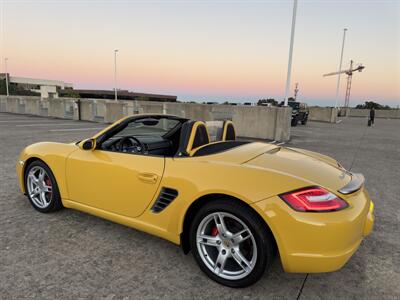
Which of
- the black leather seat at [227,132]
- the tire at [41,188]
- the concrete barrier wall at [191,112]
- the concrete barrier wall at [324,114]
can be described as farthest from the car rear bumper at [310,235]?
the concrete barrier wall at [324,114]

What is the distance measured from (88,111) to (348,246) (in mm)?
20607

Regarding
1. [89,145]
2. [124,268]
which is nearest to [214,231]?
[124,268]

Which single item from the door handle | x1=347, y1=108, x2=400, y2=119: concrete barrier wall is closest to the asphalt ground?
the door handle

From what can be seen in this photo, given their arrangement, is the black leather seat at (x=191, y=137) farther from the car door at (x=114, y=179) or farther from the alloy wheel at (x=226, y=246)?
the alloy wheel at (x=226, y=246)

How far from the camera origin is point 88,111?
2033 cm

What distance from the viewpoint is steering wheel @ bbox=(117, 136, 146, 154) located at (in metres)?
3.48

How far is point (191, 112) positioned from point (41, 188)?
1171 cm

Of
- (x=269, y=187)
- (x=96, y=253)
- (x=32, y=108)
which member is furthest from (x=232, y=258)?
(x=32, y=108)

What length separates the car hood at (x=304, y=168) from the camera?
2.28 meters

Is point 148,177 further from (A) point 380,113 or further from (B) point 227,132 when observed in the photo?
(A) point 380,113

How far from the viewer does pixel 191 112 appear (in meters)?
15.0

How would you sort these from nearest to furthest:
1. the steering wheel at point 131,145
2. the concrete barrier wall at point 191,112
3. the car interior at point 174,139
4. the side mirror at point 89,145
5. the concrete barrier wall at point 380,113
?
the car interior at point 174,139, the side mirror at point 89,145, the steering wheel at point 131,145, the concrete barrier wall at point 191,112, the concrete barrier wall at point 380,113

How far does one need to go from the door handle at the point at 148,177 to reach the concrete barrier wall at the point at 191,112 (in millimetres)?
10371

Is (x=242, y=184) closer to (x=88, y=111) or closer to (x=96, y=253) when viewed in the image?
(x=96, y=253)
